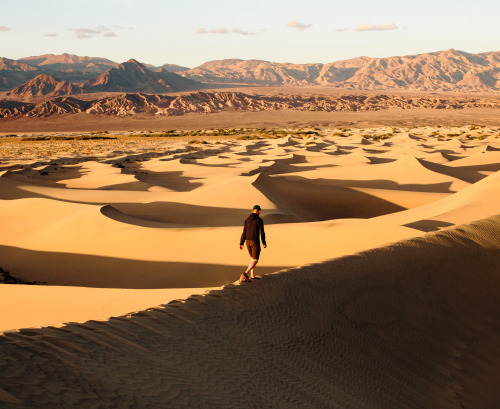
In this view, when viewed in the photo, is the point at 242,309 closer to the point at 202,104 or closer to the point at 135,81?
the point at 202,104

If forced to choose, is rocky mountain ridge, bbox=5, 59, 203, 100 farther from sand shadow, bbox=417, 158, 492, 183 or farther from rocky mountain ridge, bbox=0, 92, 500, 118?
sand shadow, bbox=417, 158, 492, 183

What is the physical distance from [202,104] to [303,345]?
11254cm

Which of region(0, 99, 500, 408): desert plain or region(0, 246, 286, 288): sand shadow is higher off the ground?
region(0, 99, 500, 408): desert plain

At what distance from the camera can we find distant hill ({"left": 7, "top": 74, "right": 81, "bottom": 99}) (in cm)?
14425

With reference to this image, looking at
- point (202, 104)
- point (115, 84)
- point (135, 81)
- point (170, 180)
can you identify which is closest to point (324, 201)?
point (170, 180)

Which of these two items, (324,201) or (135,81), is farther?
(135,81)

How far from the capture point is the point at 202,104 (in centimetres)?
11456

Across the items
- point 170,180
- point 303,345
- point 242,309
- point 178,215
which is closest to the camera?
point 303,345

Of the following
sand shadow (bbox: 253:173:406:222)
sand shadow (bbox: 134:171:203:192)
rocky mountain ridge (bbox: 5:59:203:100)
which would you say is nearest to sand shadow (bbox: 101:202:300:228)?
sand shadow (bbox: 253:173:406:222)

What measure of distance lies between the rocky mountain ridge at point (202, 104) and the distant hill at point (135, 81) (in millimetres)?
50609

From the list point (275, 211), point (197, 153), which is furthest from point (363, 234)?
point (197, 153)

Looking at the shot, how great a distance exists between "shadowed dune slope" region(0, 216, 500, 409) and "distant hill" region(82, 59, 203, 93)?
16253 cm

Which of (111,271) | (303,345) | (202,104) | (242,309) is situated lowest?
(111,271)

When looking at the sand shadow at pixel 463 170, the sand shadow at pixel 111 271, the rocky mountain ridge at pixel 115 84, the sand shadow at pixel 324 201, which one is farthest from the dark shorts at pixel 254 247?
the rocky mountain ridge at pixel 115 84
